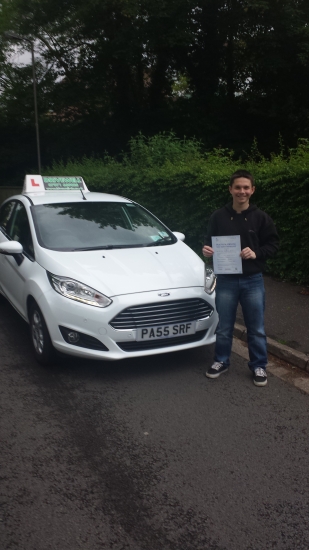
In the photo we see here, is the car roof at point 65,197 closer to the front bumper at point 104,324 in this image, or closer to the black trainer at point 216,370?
the front bumper at point 104,324

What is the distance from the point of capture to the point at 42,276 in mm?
5441

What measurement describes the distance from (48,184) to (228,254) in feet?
11.5

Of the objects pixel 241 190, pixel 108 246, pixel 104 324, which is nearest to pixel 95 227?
pixel 108 246

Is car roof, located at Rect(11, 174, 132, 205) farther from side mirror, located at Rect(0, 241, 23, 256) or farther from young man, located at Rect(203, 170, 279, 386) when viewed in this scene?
young man, located at Rect(203, 170, 279, 386)

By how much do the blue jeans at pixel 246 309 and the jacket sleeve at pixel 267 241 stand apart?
22cm

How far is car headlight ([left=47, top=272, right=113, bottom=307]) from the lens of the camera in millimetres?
4984

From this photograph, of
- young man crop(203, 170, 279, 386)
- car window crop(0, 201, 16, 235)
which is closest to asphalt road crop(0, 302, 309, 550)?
young man crop(203, 170, 279, 386)

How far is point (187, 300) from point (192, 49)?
82.4 ft

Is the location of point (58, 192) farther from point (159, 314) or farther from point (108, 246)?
point (159, 314)

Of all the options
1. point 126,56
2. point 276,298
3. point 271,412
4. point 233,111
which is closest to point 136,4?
point 126,56

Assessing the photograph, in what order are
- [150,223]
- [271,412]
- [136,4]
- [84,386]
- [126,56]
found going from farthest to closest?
[126,56] < [136,4] < [150,223] < [84,386] < [271,412]

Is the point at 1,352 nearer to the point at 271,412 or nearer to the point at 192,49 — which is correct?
the point at 271,412

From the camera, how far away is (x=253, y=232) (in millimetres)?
4848

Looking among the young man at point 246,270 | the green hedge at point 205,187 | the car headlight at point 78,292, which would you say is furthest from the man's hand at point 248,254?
the green hedge at point 205,187
